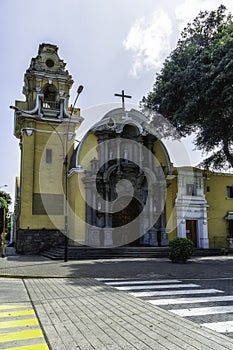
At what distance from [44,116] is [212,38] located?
42.7 ft

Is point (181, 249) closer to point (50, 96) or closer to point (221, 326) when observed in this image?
point (221, 326)


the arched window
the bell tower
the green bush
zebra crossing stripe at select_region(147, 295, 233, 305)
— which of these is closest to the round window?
the bell tower

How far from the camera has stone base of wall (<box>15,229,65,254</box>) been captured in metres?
23.7

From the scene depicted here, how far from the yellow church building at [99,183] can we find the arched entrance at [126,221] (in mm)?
70

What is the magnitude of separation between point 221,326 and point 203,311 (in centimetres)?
102

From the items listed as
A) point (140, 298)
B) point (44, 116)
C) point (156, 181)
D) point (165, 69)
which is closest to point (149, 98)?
point (165, 69)

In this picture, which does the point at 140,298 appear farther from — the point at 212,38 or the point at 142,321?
the point at 212,38

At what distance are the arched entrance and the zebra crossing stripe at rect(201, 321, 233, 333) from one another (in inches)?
722

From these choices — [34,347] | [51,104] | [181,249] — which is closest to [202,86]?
[181,249]

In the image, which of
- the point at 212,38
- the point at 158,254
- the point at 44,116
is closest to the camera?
the point at 212,38

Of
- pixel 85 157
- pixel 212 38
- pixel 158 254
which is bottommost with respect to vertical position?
pixel 158 254

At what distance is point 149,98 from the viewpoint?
72.7 feet

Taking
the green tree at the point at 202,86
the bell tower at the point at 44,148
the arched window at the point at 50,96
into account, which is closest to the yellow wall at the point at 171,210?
the green tree at the point at 202,86

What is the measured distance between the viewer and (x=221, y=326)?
5574mm
